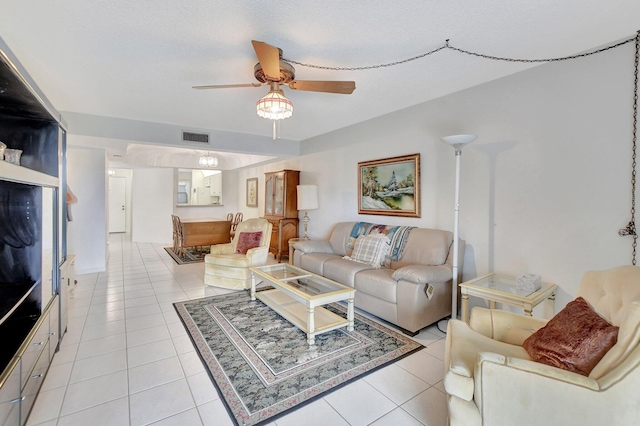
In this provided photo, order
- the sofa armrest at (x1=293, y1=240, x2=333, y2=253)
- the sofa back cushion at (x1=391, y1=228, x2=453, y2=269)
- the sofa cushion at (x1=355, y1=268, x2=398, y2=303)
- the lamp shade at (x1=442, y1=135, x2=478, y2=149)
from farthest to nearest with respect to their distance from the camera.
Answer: the sofa armrest at (x1=293, y1=240, x2=333, y2=253)
the sofa back cushion at (x1=391, y1=228, x2=453, y2=269)
the sofa cushion at (x1=355, y1=268, x2=398, y2=303)
the lamp shade at (x1=442, y1=135, x2=478, y2=149)

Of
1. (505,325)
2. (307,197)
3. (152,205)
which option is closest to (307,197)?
(307,197)

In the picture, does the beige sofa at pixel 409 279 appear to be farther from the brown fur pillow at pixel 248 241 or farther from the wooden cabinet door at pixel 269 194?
the wooden cabinet door at pixel 269 194

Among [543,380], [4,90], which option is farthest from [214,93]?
[543,380]

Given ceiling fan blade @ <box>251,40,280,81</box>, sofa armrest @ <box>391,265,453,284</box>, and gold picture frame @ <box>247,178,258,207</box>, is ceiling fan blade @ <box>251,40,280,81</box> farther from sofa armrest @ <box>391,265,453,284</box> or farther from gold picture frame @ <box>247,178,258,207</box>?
gold picture frame @ <box>247,178,258,207</box>

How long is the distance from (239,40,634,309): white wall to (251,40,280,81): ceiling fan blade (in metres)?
2.14

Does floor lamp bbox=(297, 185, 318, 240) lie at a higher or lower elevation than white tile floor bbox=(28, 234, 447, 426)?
higher

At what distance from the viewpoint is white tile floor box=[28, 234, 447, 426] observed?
1.70m

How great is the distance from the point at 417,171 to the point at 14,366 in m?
3.69

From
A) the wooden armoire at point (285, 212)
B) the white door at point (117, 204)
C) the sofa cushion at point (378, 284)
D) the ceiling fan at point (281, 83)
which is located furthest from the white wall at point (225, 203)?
the ceiling fan at point (281, 83)

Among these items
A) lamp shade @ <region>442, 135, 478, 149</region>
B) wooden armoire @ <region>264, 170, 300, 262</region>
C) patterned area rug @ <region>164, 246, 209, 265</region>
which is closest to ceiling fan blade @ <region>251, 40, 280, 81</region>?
lamp shade @ <region>442, 135, 478, 149</region>

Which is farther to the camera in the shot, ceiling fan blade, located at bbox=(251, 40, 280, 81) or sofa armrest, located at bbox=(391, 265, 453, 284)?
sofa armrest, located at bbox=(391, 265, 453, 284)

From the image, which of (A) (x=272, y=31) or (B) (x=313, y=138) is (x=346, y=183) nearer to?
(B) (x=313, y=138)

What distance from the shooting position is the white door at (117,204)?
31.9 feet

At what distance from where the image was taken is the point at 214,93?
10.4 ft
